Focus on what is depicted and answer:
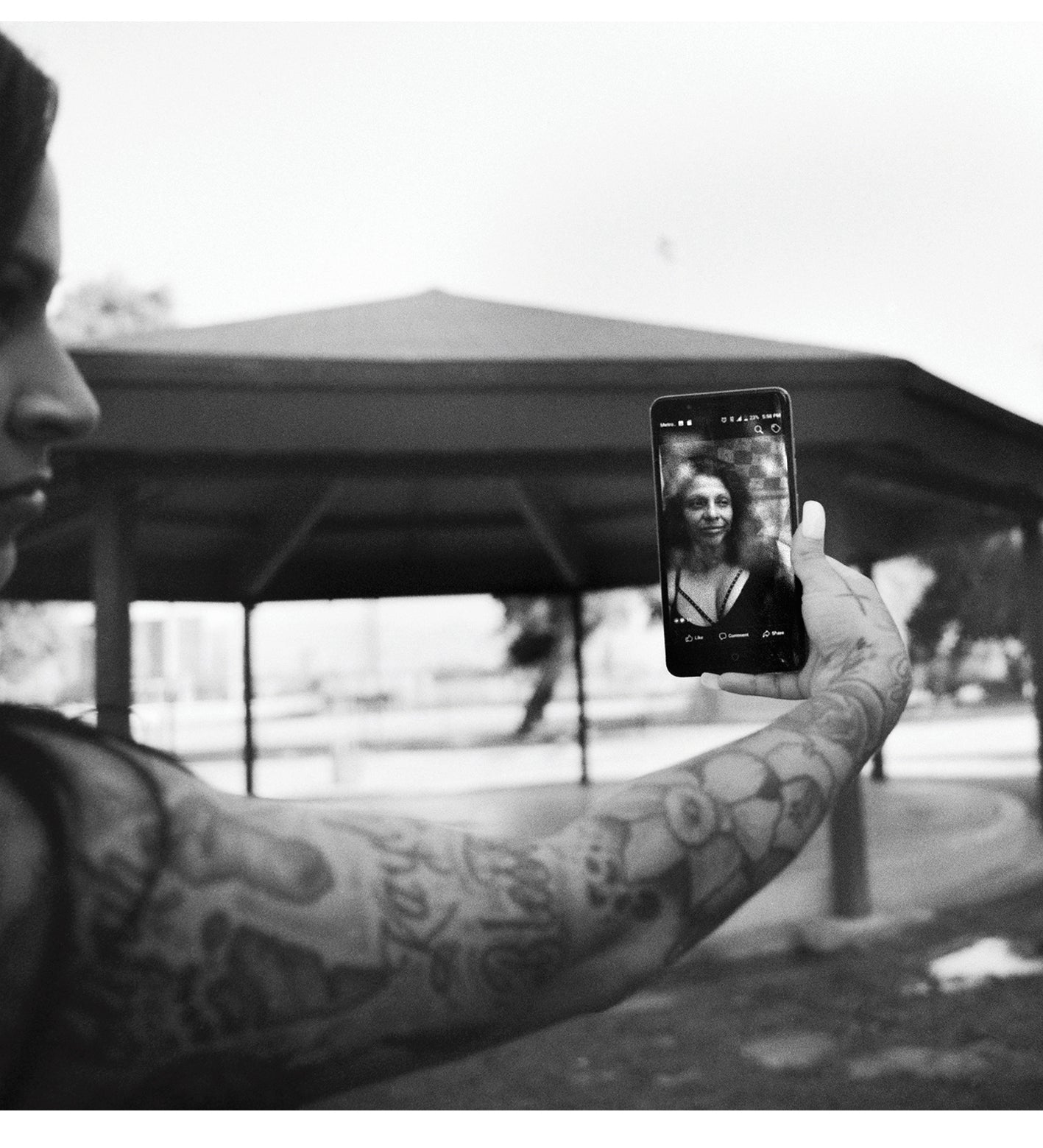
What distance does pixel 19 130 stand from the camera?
777 mm

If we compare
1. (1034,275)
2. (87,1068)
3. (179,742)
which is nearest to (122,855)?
(87,1068)

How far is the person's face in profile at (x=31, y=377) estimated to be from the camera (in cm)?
82

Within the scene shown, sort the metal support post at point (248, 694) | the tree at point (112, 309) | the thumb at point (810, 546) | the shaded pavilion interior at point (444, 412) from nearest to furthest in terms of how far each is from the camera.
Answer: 1. the thumb at point (810, 546)
2. the shaded pavilion interior at point (444, 412)
3. the metal support post at point (248, 694)
4. the tree at point (112, 309)

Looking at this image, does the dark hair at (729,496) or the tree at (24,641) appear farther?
the tree at (24,641)

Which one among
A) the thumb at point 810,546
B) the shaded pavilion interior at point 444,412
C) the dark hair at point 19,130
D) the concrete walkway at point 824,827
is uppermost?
the shaded pavilion interior at point 444,412

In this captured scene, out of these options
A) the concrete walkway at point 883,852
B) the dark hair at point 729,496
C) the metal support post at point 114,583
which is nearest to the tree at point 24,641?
the concrete walkway at point 883,852

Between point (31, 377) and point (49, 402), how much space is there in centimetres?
3

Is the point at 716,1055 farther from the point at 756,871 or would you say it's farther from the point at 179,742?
the point at 179,742

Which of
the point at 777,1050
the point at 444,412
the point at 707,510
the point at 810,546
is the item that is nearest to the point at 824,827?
the point at 777,1050

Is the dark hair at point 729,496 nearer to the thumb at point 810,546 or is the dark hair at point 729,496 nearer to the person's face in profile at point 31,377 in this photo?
the thumb at point 810,546

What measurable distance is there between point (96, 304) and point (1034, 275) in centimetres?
1035

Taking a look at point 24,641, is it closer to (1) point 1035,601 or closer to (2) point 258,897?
(1) point 1035,601

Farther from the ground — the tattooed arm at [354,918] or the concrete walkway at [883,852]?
the tattooed arm at [354,918]
